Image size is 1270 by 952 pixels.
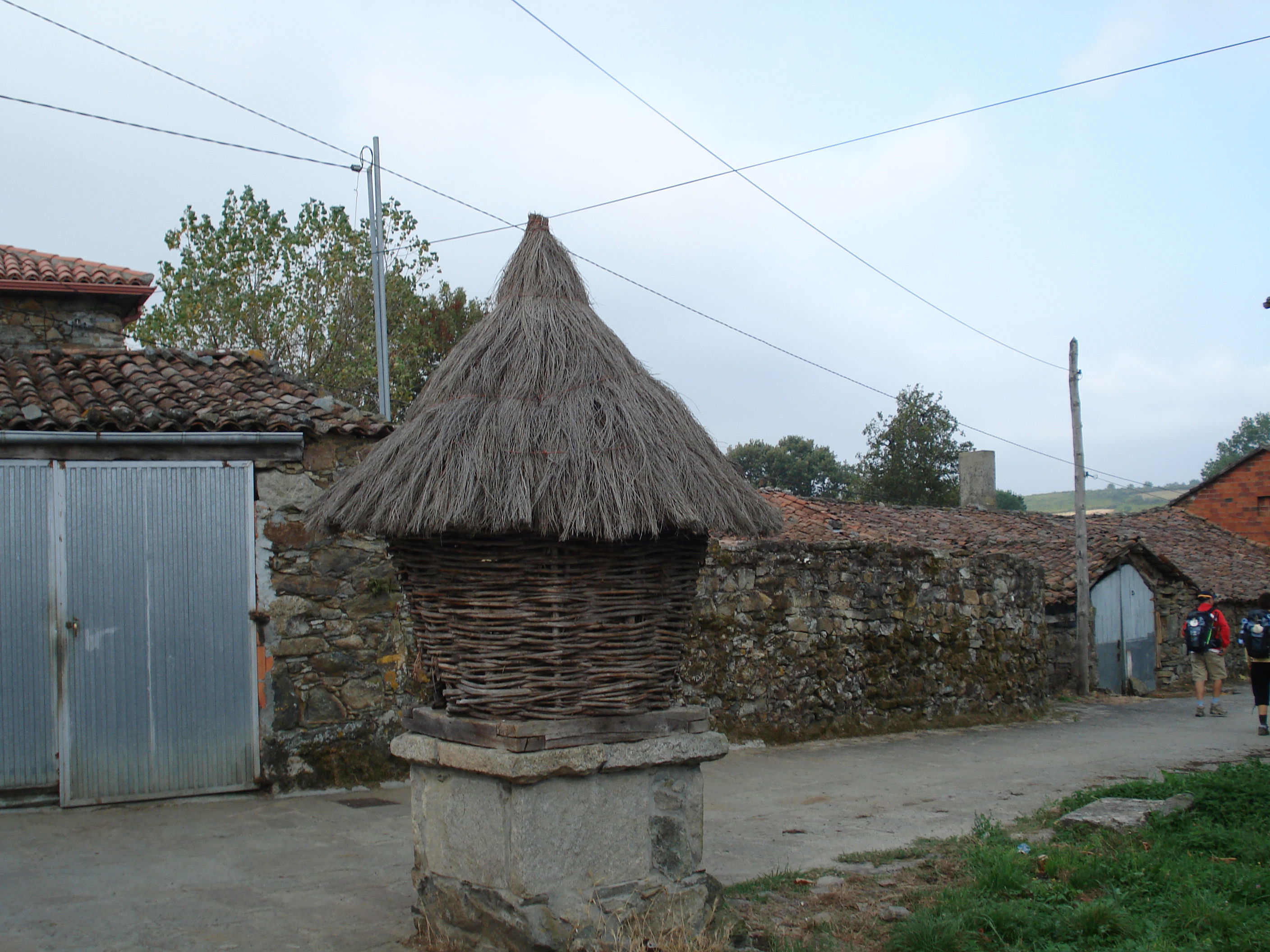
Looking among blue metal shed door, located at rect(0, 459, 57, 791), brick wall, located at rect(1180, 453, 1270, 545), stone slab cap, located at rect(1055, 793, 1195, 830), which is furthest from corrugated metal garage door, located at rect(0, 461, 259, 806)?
brick wall, located at rect(1180, 453, 1270, 545)

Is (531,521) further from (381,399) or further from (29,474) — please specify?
(381,399)

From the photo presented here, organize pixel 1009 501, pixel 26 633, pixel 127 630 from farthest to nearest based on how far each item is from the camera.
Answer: pixel 1009 501 → pixel 127 630 → pixel 26 633

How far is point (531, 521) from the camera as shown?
377cm

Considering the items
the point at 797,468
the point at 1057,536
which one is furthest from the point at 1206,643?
the point at 797,468

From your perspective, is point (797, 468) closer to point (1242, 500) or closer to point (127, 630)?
point (1242, 500)

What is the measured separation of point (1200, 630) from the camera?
13406 mm

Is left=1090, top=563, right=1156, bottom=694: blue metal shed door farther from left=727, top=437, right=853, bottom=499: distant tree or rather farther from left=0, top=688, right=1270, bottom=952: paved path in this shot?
left=727, top=437, right=853, bottom=499: distant tree

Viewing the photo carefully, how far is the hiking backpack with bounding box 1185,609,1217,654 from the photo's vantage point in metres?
13.4

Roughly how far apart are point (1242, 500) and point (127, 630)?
30956 mm

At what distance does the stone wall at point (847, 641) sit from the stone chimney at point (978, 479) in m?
15.7

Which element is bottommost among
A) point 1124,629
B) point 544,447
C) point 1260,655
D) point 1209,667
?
point 1124,629

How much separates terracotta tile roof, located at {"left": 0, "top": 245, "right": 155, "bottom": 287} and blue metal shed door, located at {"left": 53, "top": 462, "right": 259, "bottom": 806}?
4.48 meters

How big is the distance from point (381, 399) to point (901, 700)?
321 inches

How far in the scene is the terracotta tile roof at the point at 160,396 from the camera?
7148mm
